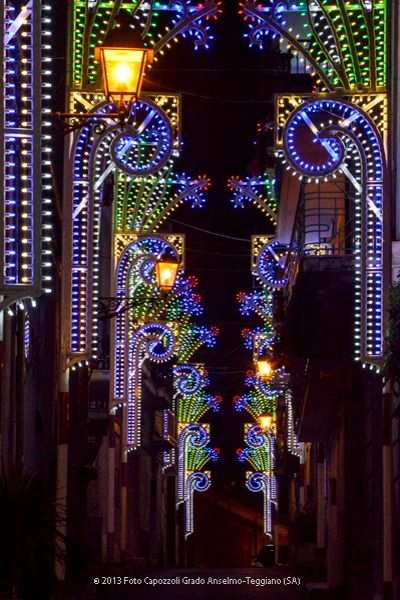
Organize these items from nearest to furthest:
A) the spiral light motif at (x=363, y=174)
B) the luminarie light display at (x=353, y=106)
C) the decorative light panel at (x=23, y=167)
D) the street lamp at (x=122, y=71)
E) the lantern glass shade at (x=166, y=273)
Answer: the decorative light panel at (x=23, y=167) < the street lamp at (x=122, y=71) < the spiral light motif at (x=363, y=174) < the luminarie light display at (x=353, y=106) < the lantern glass shade at (x=166, y=273)

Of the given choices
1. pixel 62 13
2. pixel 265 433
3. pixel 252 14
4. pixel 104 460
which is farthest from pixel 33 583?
pixel 265 433

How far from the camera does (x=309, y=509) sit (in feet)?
138

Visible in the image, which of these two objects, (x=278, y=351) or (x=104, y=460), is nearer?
(x=278, y=351)

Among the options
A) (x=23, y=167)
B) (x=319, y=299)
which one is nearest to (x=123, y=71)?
(x=23, y=167)

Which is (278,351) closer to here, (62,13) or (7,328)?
(62,13)

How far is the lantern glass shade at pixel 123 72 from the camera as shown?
15562 mm

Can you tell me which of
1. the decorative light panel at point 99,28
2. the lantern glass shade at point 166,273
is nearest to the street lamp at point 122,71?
the decorative light panel at point 99,28

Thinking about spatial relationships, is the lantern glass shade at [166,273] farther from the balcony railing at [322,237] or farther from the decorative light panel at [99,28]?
the decorative light panel at [99,28]

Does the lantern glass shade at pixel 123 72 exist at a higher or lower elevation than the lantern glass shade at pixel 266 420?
higher

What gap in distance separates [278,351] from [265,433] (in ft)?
97.0

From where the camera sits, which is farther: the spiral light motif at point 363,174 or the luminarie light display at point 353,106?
the luminarie light display at point 353,106

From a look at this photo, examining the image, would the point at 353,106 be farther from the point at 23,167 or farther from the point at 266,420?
the point at 266,420

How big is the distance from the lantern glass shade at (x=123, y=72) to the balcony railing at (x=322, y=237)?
5462 millimetres

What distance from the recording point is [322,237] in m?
27.7
